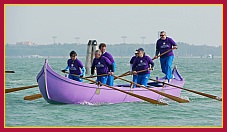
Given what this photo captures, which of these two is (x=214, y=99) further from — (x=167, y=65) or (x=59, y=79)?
(x=59, y=79)

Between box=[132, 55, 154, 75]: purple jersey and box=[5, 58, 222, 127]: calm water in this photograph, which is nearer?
box=[5, 58, 222, 127]: calm water

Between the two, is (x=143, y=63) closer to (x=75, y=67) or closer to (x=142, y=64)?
(x=142, y=64)

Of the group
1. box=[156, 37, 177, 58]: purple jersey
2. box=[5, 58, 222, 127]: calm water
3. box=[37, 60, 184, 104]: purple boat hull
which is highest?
box=[156, 37, 177, 58]: purple jersey

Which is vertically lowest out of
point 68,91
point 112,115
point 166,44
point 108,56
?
point 112,115

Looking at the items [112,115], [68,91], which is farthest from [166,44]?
[112,115]

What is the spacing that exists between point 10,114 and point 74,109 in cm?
155

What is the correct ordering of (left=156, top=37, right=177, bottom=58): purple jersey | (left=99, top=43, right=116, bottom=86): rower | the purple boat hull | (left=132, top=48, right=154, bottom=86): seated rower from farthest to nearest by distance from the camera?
1. (left=156, top=37, right=177, bottom=58): purple jersey
2. (left=132, top=48, right=154, bottom=86): seated rower
3. (left=99, top=43, right=116, bottom=86): rower
4. the purple boat hull

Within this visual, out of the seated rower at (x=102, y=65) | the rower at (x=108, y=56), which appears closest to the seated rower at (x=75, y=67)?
the seated rower at (x=102, y=65)

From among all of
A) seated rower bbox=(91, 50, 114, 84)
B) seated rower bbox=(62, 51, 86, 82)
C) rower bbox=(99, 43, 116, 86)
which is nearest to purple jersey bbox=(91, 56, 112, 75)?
seated rower bbox=(91, 50, 114, 84)

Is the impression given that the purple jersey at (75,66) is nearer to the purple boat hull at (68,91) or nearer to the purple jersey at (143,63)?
the purple boat hull at (68,91)

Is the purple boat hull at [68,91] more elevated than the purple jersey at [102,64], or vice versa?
the purple jersey at [102,64]

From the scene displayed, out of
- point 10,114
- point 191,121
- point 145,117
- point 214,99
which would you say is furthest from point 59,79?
point 214,99

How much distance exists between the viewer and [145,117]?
1273 cm

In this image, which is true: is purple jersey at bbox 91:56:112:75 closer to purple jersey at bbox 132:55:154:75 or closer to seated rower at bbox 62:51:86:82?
seated rower at bbox 62:51:86:82
